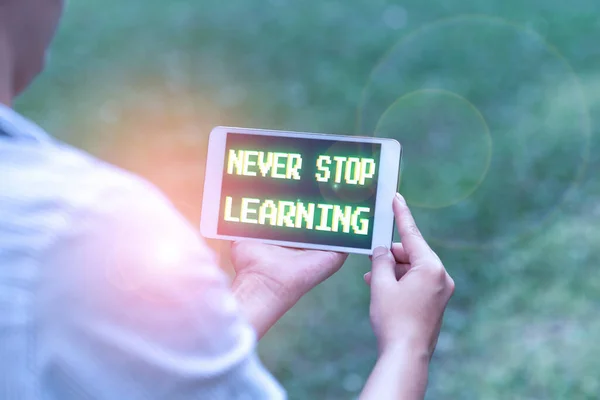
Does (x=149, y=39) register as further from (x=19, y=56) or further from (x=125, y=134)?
(x=19, y=56)

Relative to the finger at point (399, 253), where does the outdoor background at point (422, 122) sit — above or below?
above

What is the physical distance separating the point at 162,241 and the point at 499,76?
4985mm

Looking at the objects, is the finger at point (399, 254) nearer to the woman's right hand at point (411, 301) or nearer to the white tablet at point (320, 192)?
the white tablet at point (320, 192)

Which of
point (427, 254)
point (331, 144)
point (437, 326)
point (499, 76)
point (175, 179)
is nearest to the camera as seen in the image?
point (437, 326)

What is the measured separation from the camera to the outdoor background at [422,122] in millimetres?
3373

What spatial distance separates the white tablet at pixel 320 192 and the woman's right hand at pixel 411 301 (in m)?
0.27

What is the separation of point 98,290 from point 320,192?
1.20m

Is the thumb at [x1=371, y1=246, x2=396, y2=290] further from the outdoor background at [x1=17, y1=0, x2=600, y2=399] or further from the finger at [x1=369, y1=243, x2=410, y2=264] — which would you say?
the outdoor background at [x1=17, y1=0, x2=600, y2=399]

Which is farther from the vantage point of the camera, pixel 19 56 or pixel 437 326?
pixel 437 326

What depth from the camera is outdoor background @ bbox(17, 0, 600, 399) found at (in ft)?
11.1

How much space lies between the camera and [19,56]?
794mm

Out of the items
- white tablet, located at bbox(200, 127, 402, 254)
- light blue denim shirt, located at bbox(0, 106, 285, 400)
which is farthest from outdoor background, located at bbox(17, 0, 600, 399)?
light blue denim shirt, located at bbox(0, 106, 285, 400)

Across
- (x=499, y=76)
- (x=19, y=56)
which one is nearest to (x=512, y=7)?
(x=499, y=76)

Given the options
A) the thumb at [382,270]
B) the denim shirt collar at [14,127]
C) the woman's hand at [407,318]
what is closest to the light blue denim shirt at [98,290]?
the denim shirt collar at [14,127]
